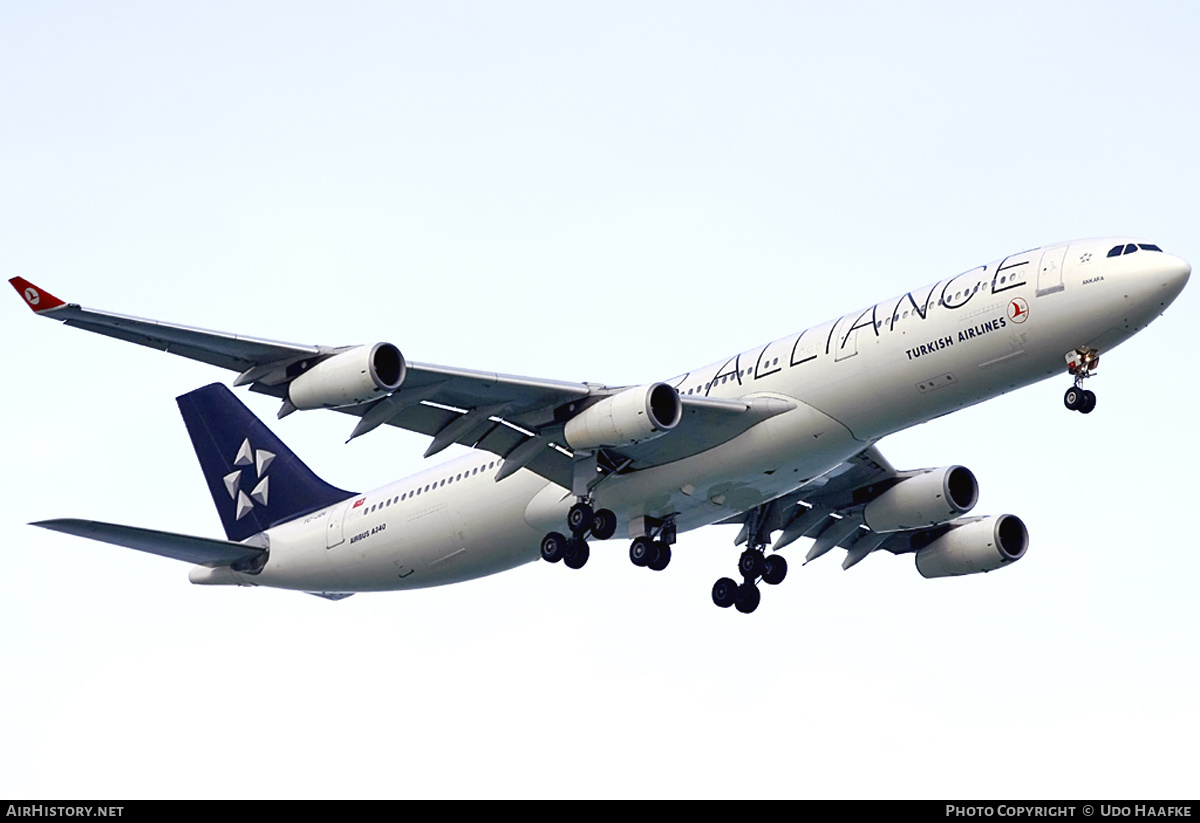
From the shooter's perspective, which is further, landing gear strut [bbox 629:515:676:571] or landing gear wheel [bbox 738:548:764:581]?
landing gear wheel [bbox 738:548:764:581]

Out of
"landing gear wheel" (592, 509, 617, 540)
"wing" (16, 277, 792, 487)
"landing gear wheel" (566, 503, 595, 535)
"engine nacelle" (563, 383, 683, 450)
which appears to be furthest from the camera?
"landing gear wheel" (592, 509, 617, 540)

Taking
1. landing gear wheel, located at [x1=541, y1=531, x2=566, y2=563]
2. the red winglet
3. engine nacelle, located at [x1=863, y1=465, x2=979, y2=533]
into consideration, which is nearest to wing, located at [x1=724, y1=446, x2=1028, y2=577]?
engine nacelle, located at [x1=863, y1=465, x2=979, y2=533]

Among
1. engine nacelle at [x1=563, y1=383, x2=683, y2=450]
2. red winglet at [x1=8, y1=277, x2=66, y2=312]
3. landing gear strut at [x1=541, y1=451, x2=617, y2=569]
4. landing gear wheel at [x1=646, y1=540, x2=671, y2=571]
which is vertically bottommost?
landing gear wheel at [x1=646, y1=540, x2=671, y2=571]

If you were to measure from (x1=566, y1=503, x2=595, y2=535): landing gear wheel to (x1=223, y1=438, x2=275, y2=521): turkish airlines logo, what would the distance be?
11499 mm

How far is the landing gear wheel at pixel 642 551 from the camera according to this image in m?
36.2

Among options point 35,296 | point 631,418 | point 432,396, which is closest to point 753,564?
point 631,418

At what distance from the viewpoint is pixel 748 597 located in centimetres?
4047

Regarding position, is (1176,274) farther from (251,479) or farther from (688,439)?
(251,479)

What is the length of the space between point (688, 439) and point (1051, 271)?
8.21 meters

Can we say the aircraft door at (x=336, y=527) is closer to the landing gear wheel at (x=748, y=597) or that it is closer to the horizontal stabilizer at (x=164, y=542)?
the horizontal stabilizer at (x=164, y=542)

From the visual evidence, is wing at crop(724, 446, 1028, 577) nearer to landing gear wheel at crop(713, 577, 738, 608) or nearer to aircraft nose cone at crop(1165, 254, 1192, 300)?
landing gear wheel at crop(713, 577, 738, 608)

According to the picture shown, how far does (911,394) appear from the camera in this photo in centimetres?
3259

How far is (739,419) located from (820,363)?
2.04m

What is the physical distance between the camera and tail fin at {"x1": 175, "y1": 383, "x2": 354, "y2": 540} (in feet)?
141
